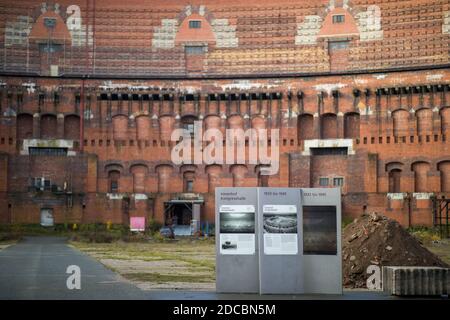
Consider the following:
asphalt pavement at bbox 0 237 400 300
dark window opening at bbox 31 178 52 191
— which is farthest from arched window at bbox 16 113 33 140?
asphalt pavement at bbox 0 237 400 300

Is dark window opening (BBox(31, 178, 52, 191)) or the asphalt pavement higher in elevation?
dark window opening (BBox(31, 178, 52, 191))

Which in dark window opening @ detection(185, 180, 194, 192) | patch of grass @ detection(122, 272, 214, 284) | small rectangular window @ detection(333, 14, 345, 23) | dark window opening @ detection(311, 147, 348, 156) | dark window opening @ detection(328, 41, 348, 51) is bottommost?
patch of grass @ detection(122, 272, 214, 284)

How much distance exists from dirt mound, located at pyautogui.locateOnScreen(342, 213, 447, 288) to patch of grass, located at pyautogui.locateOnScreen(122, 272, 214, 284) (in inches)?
170

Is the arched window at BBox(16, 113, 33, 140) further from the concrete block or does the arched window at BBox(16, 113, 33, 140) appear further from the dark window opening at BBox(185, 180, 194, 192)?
the concrete block

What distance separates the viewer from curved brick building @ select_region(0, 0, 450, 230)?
218ft

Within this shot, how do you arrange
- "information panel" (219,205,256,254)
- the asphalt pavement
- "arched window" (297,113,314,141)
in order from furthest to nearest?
"arched window" (297,113,314,141)
"information panel" (219,205,256,254)
the asphalt pavement

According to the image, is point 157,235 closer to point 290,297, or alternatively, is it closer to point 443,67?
point 443,67

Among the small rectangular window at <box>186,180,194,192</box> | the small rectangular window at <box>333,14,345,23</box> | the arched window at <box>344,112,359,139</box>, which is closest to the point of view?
the arched window at <box>344,112,359,139</box>

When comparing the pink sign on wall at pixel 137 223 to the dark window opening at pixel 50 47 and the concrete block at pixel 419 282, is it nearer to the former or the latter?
the dark window opening at pixel 50 47

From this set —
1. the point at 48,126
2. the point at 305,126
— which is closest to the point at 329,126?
the point at 305,126

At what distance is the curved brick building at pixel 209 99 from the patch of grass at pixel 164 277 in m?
39.1

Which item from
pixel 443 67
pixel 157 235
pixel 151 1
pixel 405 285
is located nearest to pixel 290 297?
pixel 405 285

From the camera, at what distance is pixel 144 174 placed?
6994 cm
